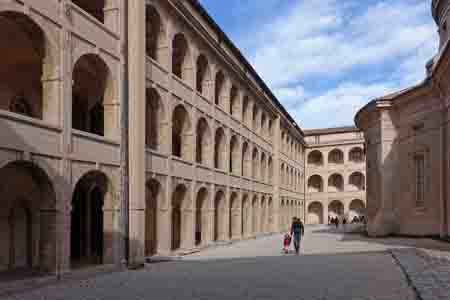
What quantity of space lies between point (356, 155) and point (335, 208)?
734cm

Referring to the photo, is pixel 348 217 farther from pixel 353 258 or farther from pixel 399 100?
pixel 353 258

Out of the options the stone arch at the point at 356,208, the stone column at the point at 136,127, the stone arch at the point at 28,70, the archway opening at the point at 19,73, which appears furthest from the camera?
the stone arch at the point at 356,208

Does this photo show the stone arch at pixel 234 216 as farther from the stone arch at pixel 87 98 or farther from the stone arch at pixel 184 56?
the stone arch at pixel 87 98

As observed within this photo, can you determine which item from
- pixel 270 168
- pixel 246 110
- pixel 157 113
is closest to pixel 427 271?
pixel 157 113

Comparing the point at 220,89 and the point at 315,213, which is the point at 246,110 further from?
the point at 315,213

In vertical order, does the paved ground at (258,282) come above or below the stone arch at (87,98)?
below

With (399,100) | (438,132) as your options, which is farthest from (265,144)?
(438,132)

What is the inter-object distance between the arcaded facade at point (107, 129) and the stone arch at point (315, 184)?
3420 centimetres

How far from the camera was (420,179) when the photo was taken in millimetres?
25828

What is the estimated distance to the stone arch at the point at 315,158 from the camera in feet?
211

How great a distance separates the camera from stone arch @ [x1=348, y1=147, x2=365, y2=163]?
62438mm

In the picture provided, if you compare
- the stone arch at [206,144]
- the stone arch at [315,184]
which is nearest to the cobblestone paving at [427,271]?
the stone arch at [206,144]

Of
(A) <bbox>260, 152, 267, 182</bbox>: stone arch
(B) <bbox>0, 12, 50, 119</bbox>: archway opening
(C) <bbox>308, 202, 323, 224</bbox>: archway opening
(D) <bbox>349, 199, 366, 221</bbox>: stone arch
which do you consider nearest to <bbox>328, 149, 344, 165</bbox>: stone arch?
(D) <bbox>349, 199, 366, 221</bbox>: stone arch

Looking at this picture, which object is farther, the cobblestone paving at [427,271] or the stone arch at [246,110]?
the stone arch at [246,110]
